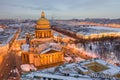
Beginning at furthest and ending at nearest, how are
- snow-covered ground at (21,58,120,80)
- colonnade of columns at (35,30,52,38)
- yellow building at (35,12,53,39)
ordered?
1. colonnade of columns at (35,30,52,38)
2. yellow building at (35,12,53,39)
3. snow-covered ground at (21,58,120,80)

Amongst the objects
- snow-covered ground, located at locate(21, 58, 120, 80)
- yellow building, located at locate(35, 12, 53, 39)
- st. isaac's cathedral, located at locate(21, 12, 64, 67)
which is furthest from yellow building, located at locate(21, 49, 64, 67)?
snow-covered ground, located at locate(21, 58, 120, 80)

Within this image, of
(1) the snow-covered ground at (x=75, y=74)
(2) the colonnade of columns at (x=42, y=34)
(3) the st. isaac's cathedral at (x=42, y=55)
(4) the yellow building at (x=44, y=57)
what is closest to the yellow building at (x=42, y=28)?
(2) the colonnade of columns at (x=42, y=34)

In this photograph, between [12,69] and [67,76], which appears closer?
[67,76]

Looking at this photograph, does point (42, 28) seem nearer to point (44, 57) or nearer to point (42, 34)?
point (42, 34)

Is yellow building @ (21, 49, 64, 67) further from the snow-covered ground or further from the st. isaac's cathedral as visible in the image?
the snow-covered ground

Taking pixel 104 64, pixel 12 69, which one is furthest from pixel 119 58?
pixel 12 69

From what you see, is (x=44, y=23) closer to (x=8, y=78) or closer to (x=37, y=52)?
(x=37, y=52)

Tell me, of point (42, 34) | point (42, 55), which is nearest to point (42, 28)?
point (42, 34)

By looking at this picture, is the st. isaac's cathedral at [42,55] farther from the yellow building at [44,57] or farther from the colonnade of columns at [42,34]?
the colonnade of columns at [42,34]
